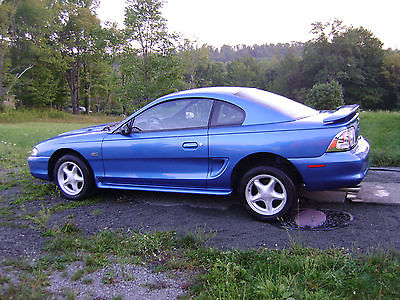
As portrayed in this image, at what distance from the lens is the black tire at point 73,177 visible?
488 centimetres

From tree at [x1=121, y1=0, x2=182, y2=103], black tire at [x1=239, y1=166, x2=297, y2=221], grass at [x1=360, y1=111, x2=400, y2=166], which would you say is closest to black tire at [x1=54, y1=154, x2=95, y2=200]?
black tire at [x1=239, y1=166, x2=297, y2=221]

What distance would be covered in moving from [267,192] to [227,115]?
1.01 meters

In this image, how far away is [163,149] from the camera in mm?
4324

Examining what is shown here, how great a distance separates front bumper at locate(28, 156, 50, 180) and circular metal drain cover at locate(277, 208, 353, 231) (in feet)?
11.3

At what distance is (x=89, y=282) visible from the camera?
9.11ft

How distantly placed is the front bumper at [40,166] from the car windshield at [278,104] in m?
3.00

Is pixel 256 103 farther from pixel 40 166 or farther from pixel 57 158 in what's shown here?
pixel 40 166

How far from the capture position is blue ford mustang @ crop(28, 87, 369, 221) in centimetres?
369

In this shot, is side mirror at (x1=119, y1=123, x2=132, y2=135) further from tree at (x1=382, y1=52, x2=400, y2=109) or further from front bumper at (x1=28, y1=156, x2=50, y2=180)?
tree at (x1=382, y1=52, x2=400, y2=109)

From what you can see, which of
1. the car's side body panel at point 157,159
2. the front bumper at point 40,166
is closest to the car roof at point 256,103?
the car's side body panel at point 157,159

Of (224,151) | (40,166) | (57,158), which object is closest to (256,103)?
(224,151)

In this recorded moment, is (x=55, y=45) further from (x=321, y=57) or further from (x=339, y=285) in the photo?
(x=339, y=285)

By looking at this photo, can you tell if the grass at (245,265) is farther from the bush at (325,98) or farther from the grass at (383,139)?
the bush at (325,98)

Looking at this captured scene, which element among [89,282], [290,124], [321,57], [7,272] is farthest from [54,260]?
[321,57]
